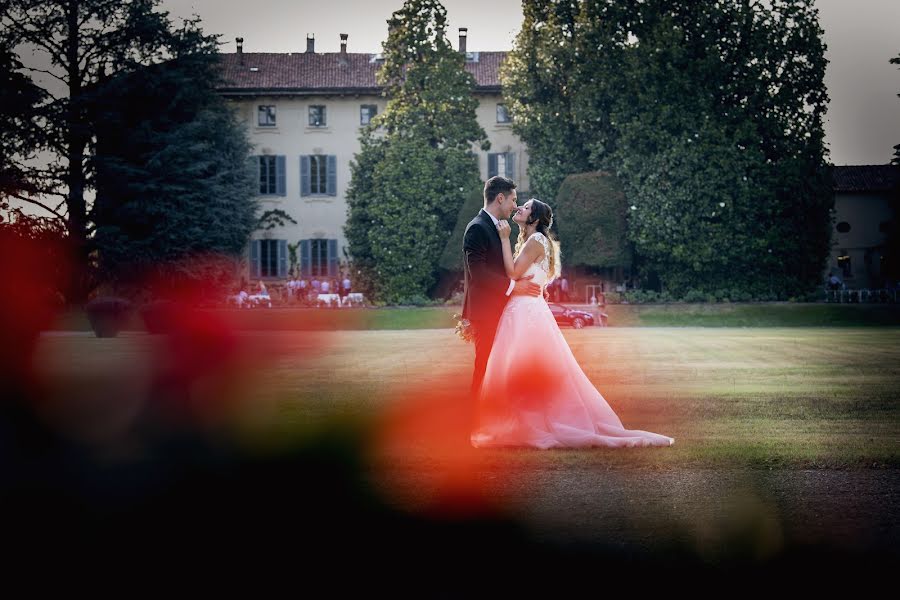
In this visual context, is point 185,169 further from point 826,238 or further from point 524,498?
point 524,498

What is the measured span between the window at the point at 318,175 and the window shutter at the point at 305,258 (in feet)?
8.62

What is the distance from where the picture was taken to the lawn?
21.7 ft

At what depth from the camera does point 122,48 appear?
46094mm

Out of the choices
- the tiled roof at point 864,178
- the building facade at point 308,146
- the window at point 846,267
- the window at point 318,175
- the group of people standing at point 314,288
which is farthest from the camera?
the tiled roof at point 864,178

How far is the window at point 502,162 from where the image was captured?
58.2 m

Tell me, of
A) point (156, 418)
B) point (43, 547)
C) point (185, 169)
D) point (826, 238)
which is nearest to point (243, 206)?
point (185, 169)

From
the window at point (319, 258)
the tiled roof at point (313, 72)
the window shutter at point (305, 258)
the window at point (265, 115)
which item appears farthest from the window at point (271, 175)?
the tiled roof at point (313, 72)

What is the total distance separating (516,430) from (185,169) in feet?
125

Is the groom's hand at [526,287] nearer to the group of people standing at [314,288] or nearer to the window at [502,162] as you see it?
the group of people standing at [314,288]

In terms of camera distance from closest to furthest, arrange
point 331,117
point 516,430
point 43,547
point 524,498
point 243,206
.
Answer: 1. point 43,547
2. point 524,498
3. point 516,430
4. point 243,206
5. point 331,117

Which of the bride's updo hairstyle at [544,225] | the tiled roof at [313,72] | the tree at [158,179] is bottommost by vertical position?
the bride's updo hairstyle at [544,225]

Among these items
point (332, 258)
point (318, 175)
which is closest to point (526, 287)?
point (332, 258)

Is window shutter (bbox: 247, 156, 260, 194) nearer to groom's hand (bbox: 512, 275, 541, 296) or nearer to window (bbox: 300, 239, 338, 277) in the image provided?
window (bbox: 300, 239, 338, 277)

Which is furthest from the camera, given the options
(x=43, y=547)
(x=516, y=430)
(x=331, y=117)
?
(x=331, y=117)
